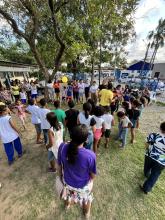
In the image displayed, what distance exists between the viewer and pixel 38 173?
362cm

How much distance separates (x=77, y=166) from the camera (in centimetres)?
184

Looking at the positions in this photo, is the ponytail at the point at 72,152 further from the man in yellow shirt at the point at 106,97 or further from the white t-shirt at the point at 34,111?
the man in yellow shirt at the point at 106,97

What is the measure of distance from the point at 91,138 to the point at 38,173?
5.15 feet

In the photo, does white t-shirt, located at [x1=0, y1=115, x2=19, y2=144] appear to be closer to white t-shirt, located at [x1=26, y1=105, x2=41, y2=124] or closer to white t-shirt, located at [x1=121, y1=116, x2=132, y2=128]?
white t-shirt, located at [x1=26, y1=105, x2=41, y2=124]

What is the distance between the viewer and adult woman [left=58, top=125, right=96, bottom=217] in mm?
1740

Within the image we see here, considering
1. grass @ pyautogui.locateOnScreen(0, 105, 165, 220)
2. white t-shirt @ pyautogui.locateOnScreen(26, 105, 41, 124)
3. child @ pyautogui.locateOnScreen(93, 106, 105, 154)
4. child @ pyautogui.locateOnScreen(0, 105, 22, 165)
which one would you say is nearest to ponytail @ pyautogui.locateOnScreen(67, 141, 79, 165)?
grass @ pyautogui.locateOnScreen(0, 105, 165, 220)

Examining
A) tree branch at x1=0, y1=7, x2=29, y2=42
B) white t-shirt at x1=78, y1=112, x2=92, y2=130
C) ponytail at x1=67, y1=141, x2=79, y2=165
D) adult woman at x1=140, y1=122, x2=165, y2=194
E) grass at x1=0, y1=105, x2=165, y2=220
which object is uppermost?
tree branch at x1=0, y1=7, x2=29, y2=42

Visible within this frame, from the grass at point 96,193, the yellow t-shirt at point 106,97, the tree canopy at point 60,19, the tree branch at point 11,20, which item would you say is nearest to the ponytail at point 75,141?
the grass at point 96,193

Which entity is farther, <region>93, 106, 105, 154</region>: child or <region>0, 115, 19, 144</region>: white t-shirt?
<region>93, 106, 105, 154</region>: child

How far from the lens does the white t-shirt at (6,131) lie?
136 inches

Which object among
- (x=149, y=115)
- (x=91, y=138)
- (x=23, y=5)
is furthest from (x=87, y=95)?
(x=91, y=138)

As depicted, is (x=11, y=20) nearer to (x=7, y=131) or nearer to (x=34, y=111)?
(x=34, y=111)

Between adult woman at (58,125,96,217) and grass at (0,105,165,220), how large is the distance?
2.59 feet

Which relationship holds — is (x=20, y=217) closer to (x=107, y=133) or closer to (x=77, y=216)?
(x=77, y=216)
